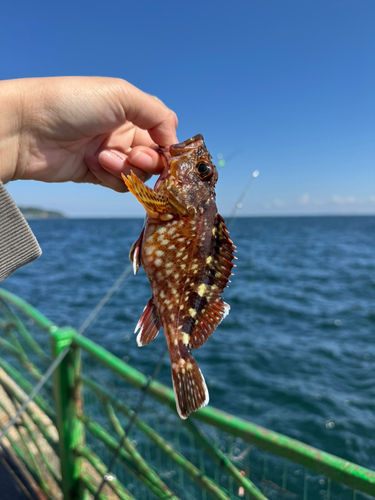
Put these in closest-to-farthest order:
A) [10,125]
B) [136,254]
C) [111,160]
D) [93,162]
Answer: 1. [136,254]
2. [10,125]
3. [111,160]
4. [93,162]

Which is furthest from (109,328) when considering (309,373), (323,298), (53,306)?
(323,298)

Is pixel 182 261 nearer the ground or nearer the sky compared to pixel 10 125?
nearer the ground

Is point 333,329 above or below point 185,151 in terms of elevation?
below

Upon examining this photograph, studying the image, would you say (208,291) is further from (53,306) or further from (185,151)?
(53,306)

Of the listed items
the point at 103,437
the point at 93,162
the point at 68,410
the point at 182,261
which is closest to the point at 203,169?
the point at 182,261

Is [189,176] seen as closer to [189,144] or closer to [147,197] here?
[189,144]

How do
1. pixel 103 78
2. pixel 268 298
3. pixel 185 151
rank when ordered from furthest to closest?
pixel 268 298 < pixel 103 78 < pixel 185 151

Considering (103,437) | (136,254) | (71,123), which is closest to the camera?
(136,254)
